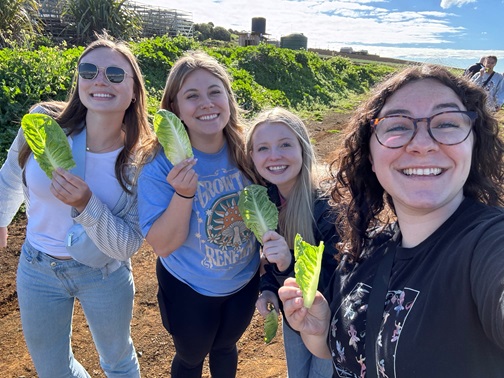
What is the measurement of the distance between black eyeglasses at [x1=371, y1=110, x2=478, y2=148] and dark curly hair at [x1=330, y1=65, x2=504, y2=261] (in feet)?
0.39

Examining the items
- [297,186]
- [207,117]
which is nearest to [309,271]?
[297,186]

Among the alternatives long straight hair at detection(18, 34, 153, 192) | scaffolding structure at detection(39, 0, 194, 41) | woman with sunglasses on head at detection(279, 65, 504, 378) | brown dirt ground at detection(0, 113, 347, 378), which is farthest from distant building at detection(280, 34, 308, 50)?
woman with sunglasses on head at detection(279, 65, 504, 378)

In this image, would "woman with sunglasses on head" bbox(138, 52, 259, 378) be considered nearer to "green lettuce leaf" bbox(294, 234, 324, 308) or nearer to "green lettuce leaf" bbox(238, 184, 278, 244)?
"green lettuce leaf" bbox(238, 184, 278, 244)

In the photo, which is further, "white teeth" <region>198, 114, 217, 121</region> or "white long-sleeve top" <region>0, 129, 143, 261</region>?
"white teeth" <region>198, 114, 217, 121</region>

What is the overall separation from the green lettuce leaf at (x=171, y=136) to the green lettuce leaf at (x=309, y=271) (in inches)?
38.7

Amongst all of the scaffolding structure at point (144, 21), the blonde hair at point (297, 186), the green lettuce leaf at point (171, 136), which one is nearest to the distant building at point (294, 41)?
the scaffolding structure at point (144, 21)

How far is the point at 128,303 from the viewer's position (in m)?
2.80

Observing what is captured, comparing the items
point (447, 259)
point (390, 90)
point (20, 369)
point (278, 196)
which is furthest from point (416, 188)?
point (20, 369)

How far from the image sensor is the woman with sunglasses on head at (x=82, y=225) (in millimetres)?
2594

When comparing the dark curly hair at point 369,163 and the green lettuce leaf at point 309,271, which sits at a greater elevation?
the dark curly hair at point 369,163

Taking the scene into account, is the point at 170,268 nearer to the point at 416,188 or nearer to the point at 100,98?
the point at 100,98

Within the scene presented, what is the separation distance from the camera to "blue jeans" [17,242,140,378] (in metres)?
2.60

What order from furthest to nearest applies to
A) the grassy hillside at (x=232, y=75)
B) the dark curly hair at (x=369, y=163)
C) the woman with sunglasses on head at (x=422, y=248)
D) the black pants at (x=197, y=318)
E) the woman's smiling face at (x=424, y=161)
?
the grassy hillside at (x=232, y=75), the black pants at (x=197, y=318), the dark curly hair at (x=369, y=163), the woman's smiling face at (x=424, y=161), the woman with sunglasses on head at (x=422, y=248)

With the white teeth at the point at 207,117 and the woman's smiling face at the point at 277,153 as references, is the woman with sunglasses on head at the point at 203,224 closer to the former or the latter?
the white teeth at the point at 207,117
